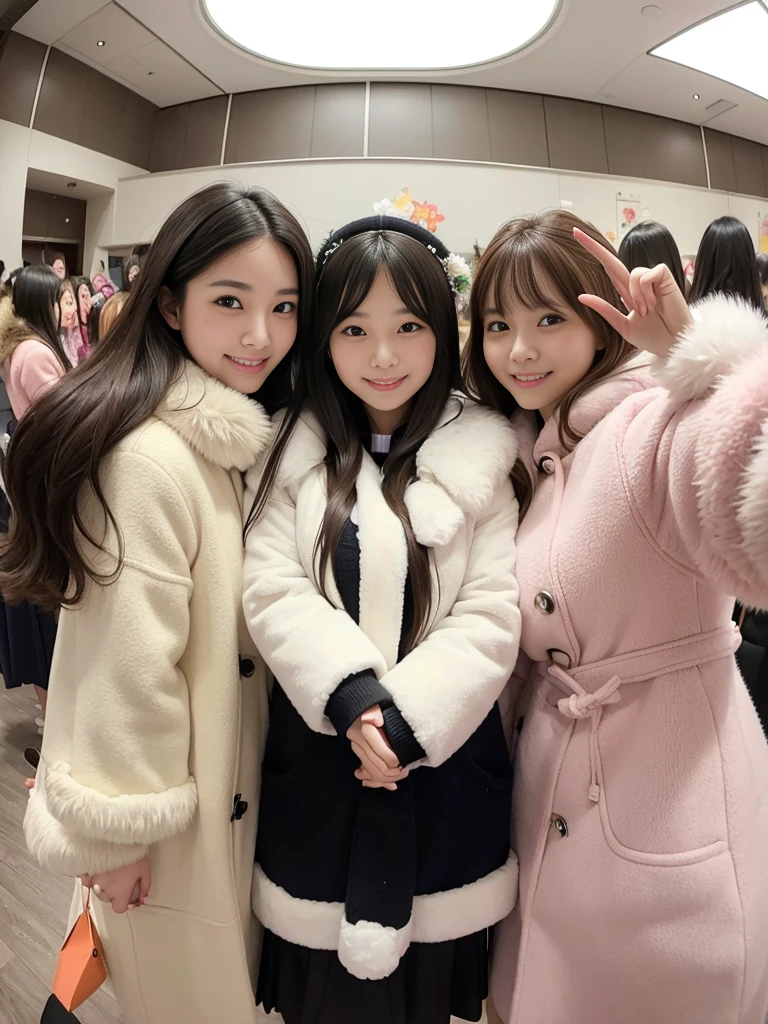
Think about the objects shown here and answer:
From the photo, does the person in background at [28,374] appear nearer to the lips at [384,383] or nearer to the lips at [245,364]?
the lips at [245,364]

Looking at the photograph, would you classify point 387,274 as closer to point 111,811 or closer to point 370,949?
point 111,811

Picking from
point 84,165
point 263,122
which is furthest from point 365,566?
point 263,122

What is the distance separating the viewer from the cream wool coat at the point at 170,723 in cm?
82

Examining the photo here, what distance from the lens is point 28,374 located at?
2439 millimetres

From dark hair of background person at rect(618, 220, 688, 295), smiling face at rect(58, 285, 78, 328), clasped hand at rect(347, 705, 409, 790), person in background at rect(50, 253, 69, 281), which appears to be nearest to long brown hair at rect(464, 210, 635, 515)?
clasped hand at rect(347, 705, 409, 790)

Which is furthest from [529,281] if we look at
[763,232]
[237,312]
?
[763,232]

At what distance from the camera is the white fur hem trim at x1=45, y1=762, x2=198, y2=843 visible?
2.59 ft

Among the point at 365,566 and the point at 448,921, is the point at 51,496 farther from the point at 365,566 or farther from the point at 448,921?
the point at 448,921

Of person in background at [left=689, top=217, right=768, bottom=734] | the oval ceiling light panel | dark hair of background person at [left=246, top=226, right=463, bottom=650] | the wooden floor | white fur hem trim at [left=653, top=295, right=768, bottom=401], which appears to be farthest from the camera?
the oval ceiling light panel

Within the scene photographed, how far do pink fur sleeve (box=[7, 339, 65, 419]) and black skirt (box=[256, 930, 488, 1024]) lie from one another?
2.39 meters

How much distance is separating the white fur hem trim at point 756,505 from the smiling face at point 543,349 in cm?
51

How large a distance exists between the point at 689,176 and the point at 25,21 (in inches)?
194

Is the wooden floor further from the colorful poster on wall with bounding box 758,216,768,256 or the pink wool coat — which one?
the colorful poster on wall with bounding box 758,216,768,256

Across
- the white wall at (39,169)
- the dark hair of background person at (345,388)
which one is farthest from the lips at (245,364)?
the white wall at (39,169)
